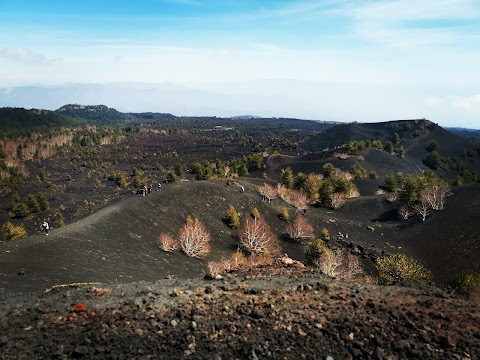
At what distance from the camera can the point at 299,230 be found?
49906 millimetres

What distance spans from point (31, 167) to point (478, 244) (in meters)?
151

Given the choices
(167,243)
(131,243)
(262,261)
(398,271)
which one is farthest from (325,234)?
(131,243)

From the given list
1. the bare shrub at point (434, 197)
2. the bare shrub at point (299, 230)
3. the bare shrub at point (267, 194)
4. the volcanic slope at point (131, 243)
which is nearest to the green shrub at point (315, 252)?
the volcanic slope at point (131, 243)

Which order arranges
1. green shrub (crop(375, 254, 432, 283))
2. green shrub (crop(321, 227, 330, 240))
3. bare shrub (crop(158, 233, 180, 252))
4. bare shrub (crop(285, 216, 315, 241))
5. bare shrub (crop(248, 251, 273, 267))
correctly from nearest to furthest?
bare shrub (crop(248, 251, 273, 267))
green shrub (crop(375, 254, 432, 283))
bare shrub (crop(158, 233, 180, 252))
bare shrub (crop(285, 216, 315, 241))
green shrub (crop(321, 227, 330, 240))

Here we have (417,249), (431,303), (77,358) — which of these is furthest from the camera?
(417,249)

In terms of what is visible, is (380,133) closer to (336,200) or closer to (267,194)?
(336,200)

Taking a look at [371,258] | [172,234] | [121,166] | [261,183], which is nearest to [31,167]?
[121,166]

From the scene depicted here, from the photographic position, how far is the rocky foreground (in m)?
11.0

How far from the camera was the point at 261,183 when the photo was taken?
7444cm

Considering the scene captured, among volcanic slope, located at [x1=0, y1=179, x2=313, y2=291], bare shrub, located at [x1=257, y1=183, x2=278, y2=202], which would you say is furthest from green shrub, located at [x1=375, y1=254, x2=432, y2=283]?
bare shrub, located at [x1=257, y1=183, x2=278, y2=202]

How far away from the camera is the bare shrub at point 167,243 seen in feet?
126

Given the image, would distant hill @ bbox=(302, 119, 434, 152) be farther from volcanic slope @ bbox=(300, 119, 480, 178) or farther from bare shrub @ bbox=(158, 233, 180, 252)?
bare shrub @ bbox=(158, 233, 180, 252)

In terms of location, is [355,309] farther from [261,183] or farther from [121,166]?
[121,166]

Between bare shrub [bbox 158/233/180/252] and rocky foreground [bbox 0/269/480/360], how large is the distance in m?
22.4
